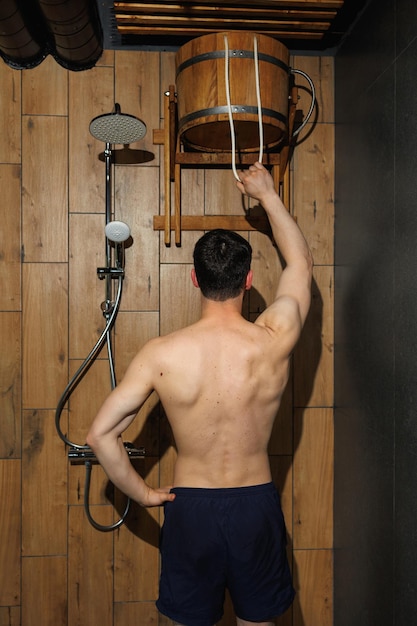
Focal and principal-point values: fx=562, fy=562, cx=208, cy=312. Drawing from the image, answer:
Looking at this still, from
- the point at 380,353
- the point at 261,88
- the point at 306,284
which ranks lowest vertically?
the point at 380,353

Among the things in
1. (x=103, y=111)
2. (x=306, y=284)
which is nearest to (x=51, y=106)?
(x=103, y=111)

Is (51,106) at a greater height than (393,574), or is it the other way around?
(51,106)

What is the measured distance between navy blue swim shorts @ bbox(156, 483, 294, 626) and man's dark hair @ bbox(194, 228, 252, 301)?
2.00 ft

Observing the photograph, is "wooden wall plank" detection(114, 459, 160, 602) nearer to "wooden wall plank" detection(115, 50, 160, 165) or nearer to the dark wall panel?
the dark wall panel

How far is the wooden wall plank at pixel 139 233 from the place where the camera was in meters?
2.40

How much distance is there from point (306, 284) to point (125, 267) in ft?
2.83

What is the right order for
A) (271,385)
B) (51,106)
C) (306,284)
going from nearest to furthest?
(271,385) → (306,284) → (51,106)

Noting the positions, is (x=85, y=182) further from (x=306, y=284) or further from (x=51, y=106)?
(x=306, y=284)

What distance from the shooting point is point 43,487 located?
94.2 inches

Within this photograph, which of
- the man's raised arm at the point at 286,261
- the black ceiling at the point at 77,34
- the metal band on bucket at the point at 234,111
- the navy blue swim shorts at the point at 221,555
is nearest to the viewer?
the navy blue swim shorts at the point at 221,555

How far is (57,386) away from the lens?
94.6 inches

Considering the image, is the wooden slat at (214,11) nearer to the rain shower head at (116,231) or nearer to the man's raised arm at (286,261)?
the man's raised arm at (286,261)

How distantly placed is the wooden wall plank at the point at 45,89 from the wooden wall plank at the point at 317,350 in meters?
1.32

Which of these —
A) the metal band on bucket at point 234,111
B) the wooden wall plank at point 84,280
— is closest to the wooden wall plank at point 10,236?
the wooden wall plank at point 84,280
